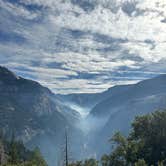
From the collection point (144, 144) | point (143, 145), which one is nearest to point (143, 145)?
point (143, 145)

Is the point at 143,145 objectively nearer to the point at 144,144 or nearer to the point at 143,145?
the point at 143,145

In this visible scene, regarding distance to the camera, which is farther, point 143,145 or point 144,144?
point 144,144

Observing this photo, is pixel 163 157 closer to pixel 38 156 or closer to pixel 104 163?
pixel 104 163

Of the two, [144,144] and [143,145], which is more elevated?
[144,144]

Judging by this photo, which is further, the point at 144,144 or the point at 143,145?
the point at 144,144

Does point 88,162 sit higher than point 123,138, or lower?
lower

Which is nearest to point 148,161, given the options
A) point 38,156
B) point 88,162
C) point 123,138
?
point 123,138

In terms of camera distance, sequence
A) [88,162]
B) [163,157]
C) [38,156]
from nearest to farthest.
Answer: [163,157] < [88,162] < [38,156]

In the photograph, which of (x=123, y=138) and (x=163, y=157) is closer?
(x=163, y=157)
